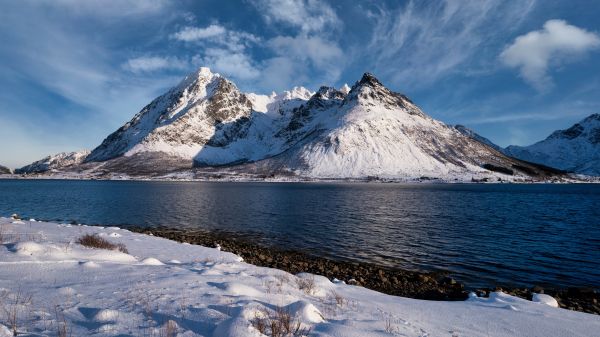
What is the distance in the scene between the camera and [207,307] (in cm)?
786

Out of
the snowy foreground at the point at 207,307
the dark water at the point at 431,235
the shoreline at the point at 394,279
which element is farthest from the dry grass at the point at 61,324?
the dark water at the point at 431,235

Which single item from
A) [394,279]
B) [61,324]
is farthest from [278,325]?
[394,279]

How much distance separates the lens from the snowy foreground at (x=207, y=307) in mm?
6707

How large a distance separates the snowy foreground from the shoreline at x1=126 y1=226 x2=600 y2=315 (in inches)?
202

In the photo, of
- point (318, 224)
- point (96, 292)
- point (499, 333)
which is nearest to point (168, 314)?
point (96, 292)

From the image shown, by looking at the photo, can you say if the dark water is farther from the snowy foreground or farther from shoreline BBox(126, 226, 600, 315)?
the snowy foreground

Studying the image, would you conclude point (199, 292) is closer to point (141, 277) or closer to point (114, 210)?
point (141, 277)

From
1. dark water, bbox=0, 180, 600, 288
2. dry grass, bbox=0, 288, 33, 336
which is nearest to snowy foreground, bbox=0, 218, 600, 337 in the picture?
dry grass, bbox=0, 288, 33, 336

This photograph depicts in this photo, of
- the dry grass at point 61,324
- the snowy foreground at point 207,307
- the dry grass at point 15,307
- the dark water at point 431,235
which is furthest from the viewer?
the dark water at point 431,235

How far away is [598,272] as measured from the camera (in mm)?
22969

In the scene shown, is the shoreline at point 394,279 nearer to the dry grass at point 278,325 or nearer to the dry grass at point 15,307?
the dry grass at point 278,325

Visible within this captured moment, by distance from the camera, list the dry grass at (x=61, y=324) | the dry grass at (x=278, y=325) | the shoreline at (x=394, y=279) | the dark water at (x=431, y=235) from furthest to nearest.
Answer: the dark water at (x=431, y=235), the shoreline at (x=394, y=279), the dry grass at (x=278, y=325), the dry grass at (x=61, y=324)

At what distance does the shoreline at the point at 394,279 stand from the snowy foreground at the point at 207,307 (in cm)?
514

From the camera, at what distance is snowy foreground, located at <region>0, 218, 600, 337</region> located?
6.71 m
